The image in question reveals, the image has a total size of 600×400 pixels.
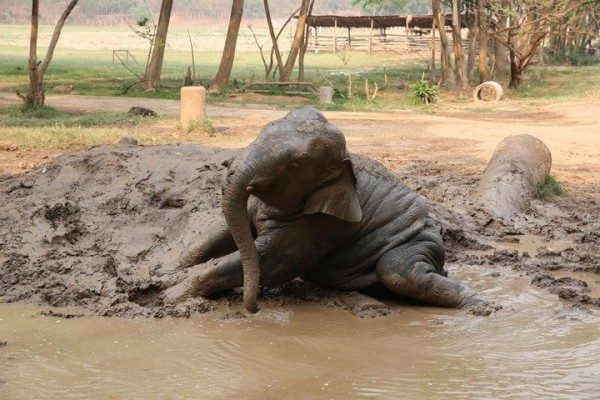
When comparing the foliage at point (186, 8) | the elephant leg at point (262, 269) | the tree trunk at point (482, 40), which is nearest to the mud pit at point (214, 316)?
the elephant leg at point (262, 269)

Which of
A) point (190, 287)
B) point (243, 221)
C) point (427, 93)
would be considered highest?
point (427, 93)

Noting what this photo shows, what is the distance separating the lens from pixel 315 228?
6.63 metres

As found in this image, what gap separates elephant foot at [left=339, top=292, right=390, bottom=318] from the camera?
21.9ft

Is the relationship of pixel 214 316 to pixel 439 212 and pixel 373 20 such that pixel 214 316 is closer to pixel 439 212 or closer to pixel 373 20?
pixel 439 212

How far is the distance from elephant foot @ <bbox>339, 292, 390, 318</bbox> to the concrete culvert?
74.5 feet

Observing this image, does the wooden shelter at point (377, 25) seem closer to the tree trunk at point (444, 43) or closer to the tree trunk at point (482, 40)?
the tree trunk at point (482, 40)

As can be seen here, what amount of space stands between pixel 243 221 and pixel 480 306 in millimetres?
1882

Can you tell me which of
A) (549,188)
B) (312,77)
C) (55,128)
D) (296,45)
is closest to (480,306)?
(549,188)

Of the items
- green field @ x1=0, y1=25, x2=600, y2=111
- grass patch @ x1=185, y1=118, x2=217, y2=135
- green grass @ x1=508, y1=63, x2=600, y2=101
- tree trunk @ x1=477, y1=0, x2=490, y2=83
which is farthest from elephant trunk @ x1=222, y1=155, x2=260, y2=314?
tree trunk @ x1=477, y1=0, x2=490, y2=83

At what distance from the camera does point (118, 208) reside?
28.2 ft

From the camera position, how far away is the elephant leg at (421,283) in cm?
682

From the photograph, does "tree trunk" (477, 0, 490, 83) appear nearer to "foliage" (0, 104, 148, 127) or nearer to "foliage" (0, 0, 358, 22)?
"foliage" (0, 104, 148, 127)

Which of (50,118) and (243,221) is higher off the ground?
(243,221)

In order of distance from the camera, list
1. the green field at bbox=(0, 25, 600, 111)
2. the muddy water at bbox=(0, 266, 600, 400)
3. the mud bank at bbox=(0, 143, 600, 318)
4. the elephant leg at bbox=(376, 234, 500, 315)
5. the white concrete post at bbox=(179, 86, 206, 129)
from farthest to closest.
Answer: the green field at bbox=(0, 25, 600, 111), the white concrete post at bbox=(179, 86, 206, 129), the mud bank at bbox=(0, 143, 600, 318), the elephant leg at bbox=(376, 234, 500, 315), the muddy water at bbox=(0, 266, 600, 400)
